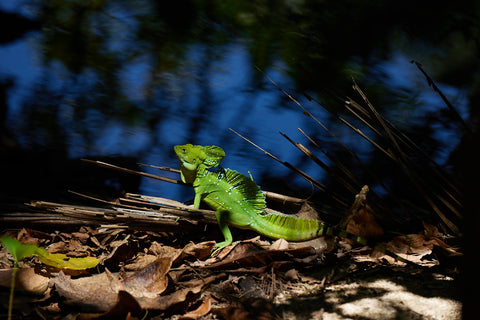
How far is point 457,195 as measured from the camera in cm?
220

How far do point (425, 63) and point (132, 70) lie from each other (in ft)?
8.04

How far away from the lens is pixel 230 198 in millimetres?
2422

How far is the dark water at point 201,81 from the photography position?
8.88 feet

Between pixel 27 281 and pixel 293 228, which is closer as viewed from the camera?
pixel 27 281

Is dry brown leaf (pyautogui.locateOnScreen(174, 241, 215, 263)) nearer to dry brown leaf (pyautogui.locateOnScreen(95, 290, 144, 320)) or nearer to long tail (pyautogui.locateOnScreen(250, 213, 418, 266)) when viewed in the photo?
long tail (pyautogui.locateOnScreen(250, 213, 418, 266))

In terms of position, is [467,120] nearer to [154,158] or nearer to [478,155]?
[478,155]

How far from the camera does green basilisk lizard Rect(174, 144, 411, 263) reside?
2.19m

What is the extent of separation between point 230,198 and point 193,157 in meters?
0.41

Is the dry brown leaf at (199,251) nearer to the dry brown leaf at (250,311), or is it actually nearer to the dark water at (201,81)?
the dry brown leaf at (250,311)

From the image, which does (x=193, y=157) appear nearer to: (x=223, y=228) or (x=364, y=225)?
(x=223, y=228)

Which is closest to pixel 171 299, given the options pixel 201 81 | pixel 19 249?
pixel 19 249

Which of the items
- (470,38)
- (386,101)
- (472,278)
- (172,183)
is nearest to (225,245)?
(172,183)

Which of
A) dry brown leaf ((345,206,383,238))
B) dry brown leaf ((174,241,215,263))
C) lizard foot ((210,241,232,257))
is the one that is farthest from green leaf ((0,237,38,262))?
dry brown leaf ((345,206,383,238))

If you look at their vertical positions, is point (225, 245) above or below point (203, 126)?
below
